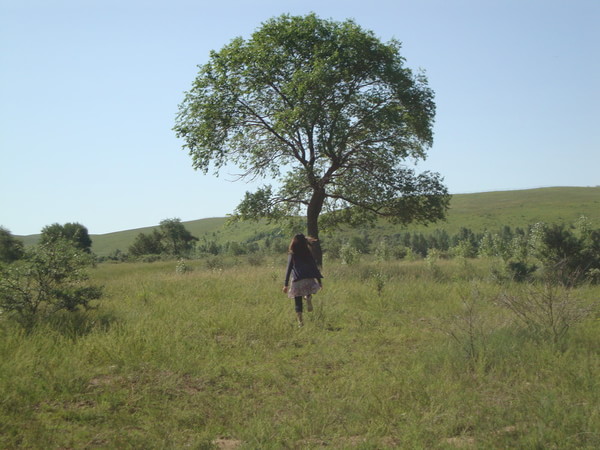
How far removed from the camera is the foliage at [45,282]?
346 inches

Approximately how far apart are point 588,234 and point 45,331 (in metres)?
16.2

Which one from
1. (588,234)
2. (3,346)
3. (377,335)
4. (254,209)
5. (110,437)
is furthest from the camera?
(254,209)

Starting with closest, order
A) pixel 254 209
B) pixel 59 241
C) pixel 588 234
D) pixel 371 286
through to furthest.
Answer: pixel 59 241, pixel 371 286, pixel 588 234, pixel 254 209

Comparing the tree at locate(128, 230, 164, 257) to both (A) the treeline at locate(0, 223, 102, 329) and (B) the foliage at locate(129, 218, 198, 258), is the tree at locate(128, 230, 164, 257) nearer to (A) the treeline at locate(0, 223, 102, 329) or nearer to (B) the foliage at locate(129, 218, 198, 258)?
(B) the foliage at locate(129, 218, 198, 258)

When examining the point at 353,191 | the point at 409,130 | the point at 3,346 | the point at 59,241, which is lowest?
the point at 3,346

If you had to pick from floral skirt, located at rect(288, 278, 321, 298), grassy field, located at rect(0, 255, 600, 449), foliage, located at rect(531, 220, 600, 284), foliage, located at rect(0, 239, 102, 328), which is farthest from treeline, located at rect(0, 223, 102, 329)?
foliage, located at rect(531, 220, 600, 284)

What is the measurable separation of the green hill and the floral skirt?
74.0 meters

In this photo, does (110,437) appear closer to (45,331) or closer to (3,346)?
(3,346)

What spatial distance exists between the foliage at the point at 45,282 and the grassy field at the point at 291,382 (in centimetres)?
44

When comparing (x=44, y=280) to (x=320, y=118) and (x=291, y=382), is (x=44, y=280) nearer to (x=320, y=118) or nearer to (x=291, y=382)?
(x=291, y=382)

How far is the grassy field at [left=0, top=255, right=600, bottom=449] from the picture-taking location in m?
4.71

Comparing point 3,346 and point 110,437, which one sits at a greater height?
point 3,346

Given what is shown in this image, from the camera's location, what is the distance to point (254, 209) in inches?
825

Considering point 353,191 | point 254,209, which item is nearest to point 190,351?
point 254,209
